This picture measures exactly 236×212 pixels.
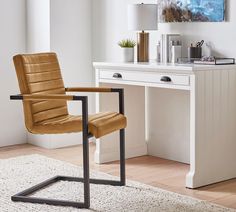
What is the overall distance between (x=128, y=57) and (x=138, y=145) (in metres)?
0.77

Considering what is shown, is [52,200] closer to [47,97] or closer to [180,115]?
[47,97]

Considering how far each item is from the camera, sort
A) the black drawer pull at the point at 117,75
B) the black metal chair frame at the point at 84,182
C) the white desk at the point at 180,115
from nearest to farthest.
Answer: the black metal chair frame at the point at 84,182, the white desk at the point at 180,115, the black drawer pull at the point at 117,75

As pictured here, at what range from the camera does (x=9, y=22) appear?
485 cm

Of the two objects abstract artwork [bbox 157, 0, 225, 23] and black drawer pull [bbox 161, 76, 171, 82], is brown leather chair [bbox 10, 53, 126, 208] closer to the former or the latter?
black drawer pull [bbox 161, 76, 171, 82]

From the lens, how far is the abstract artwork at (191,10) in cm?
383

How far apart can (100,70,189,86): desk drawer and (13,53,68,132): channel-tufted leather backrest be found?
0.49 m

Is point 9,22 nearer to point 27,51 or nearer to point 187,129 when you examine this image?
point 27,51

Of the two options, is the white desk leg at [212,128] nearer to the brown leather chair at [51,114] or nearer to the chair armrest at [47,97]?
the brown leather chair at [51,114]

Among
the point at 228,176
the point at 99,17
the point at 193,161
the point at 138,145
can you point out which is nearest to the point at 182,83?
the point at 193,161

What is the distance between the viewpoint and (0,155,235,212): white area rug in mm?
3094

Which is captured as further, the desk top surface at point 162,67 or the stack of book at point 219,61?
the stack of book at point 219,61

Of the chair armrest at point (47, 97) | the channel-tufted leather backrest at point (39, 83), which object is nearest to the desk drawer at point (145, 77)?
the channel-tufted leather backrest at point (39, 83)

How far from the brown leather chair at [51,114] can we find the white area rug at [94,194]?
Answer: 2.5 inches

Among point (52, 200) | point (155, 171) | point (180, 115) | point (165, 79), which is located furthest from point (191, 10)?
point (52, 200)
